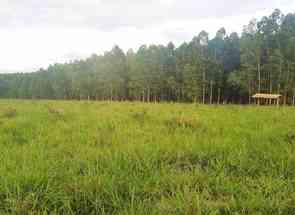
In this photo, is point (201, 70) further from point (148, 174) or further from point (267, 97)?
point (148, 174)

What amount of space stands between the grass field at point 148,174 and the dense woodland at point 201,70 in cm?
3735

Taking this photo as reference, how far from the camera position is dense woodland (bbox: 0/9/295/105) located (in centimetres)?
4134

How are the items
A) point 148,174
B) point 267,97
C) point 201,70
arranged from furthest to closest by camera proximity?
point 201,70
point 267,97
point 148,174

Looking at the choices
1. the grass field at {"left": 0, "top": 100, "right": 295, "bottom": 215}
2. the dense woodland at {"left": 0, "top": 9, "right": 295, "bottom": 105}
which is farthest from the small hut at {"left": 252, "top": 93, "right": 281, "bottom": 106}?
the grass field at {"left": 0, "top": 100, "right": 295, "bottom": 215}

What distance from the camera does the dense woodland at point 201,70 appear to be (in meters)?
41.3

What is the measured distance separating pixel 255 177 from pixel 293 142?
1898 millimetres

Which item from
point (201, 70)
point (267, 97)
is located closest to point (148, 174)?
point (267, 97)

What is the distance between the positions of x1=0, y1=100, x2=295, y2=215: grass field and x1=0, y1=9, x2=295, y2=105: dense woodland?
3735 cm

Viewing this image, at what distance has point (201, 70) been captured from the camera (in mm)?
49375

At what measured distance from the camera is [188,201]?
286 centimetres

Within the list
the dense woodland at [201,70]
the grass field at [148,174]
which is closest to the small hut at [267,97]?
the dense woodland at [201,70]

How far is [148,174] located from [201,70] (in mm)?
46858

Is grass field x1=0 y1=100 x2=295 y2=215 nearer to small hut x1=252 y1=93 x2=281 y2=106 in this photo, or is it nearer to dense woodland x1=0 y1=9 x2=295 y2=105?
small hut x1=252 y1=93 x2=281 y2=106

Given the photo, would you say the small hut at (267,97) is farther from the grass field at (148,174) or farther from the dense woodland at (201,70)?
the grass field at (148,174)
